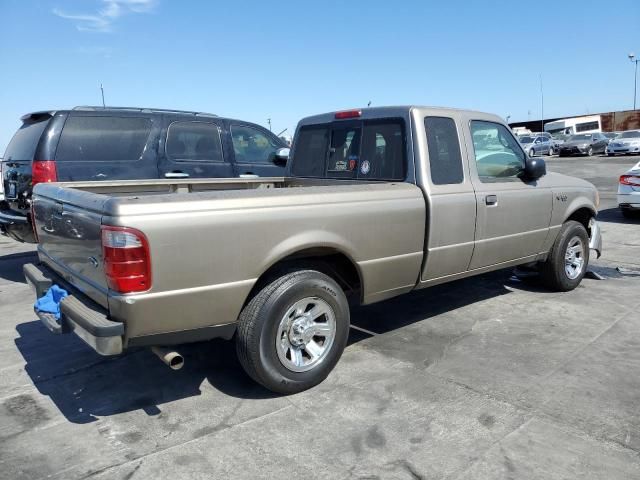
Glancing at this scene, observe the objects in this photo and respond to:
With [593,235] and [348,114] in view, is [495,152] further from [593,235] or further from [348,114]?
[593,235]

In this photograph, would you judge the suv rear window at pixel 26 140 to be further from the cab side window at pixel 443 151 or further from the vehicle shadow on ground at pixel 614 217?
the vehicle shadow on ground at pixel 614 217

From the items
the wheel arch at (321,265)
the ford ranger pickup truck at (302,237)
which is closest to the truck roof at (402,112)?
the ford ranger pickup truck at (302,237)

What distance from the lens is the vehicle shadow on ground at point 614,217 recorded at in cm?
1090

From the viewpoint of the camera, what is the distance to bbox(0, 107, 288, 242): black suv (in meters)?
→ 6.01

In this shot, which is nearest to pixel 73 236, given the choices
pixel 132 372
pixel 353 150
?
pixel 132 372

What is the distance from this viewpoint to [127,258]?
9.18 ft

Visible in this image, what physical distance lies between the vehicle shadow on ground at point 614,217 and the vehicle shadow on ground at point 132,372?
7.42m

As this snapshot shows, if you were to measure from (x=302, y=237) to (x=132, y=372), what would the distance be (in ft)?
5.70

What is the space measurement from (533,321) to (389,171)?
79.4 inches

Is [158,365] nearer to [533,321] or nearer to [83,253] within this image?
[83,253]

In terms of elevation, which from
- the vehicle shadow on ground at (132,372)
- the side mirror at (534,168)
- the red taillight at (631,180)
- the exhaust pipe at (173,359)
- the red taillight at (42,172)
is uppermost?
the red taillight at (42,172)

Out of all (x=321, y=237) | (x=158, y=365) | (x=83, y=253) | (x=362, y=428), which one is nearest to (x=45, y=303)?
(x=83, y=253)

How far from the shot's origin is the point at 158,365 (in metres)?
4.12

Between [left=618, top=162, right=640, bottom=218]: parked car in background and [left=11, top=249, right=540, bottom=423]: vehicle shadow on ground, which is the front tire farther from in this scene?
[left=618, top=162, right=640, bottom=218]: parked car in background
